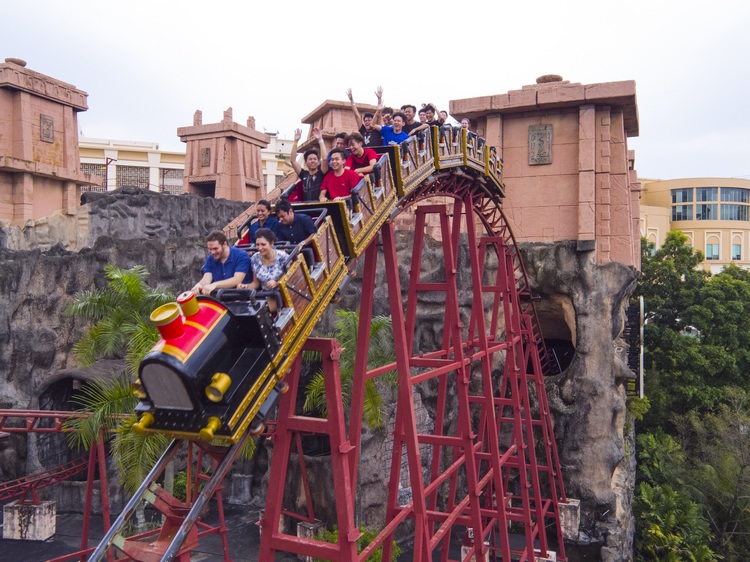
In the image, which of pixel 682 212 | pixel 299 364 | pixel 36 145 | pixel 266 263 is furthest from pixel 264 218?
pixel 682 212

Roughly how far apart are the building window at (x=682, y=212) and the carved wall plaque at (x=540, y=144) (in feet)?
141

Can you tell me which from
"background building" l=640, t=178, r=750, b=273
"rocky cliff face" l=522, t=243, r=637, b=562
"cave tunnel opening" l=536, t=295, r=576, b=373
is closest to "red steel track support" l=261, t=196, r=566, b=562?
"rocky cliff face" l=522, t=243, r=637, b=562

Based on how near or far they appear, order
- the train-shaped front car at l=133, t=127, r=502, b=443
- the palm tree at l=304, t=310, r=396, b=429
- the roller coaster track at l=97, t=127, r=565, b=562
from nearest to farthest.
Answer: the train-shaped front car at l=133, t=127, r=502, b=443
the roller coaster track at l=97, t=127, r=565, b=562
the palm tree at l=304, t=310, r=396, b=429

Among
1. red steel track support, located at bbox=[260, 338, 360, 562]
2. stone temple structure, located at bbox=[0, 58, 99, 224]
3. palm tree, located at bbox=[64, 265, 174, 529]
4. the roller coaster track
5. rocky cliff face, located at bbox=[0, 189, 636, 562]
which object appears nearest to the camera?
the roller coaster track

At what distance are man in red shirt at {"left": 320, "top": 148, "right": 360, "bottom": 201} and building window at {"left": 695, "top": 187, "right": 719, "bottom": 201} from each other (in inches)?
2220

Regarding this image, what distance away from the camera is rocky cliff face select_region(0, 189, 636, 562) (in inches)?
722

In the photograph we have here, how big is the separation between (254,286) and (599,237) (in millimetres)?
15477

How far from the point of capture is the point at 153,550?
16.2 feet

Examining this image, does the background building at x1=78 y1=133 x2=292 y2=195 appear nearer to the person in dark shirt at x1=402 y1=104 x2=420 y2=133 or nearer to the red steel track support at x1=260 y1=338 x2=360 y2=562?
the person in dark shirt at x1=402 y1=104 x2=420 y2=133

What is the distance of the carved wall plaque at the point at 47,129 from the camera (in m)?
24.7

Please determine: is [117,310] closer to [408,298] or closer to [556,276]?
[408,298]

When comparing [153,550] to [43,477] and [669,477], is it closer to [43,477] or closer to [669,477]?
[43,477]

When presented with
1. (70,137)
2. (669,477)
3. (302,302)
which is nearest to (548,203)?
(669,477)

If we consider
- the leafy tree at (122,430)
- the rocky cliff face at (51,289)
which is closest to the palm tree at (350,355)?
the leafy tree at (122,430)
